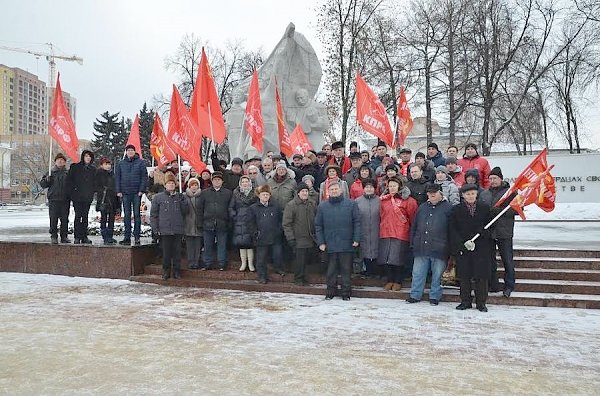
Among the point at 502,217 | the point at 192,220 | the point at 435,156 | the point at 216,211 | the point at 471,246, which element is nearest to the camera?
the point at 471,246

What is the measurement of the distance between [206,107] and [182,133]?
0.76m

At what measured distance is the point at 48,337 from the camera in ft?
17.4

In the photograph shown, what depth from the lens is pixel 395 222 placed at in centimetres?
741

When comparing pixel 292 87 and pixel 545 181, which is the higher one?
pixel 292 87

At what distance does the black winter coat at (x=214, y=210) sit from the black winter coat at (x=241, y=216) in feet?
0.33

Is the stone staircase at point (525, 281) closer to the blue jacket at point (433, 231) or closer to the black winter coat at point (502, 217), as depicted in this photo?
A: the blue jacket at point (433, 231)

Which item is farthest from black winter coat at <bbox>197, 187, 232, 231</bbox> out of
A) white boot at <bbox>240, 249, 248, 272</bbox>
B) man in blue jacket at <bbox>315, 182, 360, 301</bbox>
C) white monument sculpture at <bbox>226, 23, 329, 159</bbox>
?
white monument sculpture at <bbox>226, 23, 329, 159</bbox>

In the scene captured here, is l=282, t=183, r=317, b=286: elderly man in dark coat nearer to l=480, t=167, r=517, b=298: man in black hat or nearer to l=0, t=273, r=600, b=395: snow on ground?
l=0, t=273, r=600, b=395: snow on ground

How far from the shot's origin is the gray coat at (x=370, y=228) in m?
7.54

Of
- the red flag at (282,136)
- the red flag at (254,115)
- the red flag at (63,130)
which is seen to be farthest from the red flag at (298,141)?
the red flag at (63,130)

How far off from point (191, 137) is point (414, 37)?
1895 cm

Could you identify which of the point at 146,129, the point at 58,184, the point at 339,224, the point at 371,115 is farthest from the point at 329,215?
the point at 146,129

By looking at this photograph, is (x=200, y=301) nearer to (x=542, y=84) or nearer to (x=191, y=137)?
(x=191, y=137)

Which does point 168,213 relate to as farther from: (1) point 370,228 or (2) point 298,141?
(2) point 298,141
